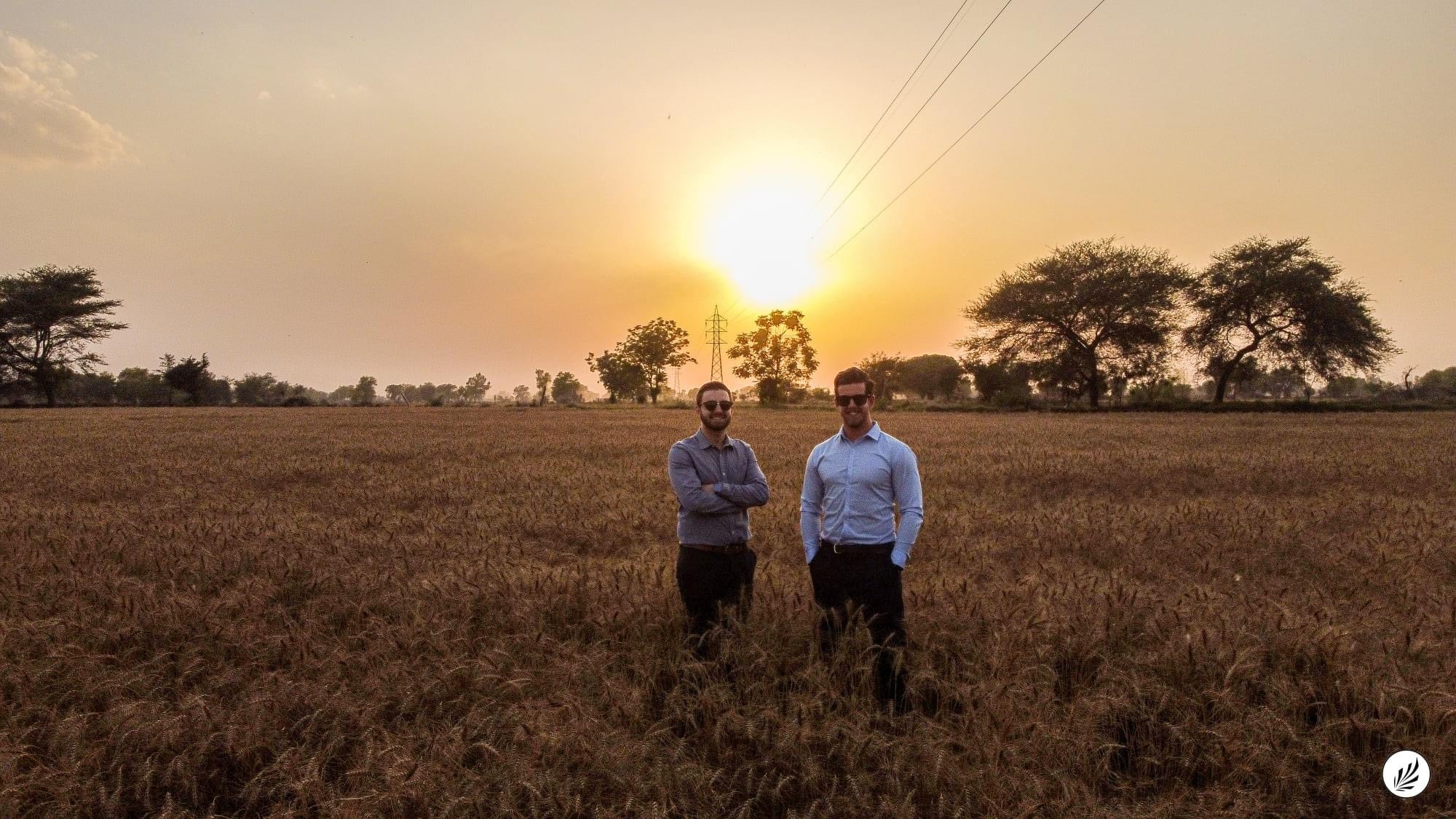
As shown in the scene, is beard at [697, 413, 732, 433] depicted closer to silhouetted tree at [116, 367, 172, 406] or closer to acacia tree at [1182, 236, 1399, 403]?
acacia tree at [1182, 236, 1399, 403]

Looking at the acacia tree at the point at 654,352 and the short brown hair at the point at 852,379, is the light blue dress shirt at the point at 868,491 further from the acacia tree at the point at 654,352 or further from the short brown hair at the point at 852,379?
the acacia tree at the point at 654,352

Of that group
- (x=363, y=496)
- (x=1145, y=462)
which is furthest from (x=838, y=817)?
(x=1145, y=462)

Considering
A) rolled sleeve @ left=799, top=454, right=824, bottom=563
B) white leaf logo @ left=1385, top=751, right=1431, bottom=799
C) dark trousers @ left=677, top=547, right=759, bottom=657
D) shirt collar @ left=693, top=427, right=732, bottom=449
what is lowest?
white leaf logo @ left=1385, top=751, right=1431, bottom=799

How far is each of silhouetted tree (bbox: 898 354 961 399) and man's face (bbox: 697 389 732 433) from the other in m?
133

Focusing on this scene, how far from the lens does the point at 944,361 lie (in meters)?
142

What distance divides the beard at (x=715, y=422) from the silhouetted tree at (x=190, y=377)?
114 m

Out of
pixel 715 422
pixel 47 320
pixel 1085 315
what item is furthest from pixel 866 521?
pixel 47 320

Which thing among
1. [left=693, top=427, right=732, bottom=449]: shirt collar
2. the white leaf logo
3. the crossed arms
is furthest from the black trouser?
the white leaf logo

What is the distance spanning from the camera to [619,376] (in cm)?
13988

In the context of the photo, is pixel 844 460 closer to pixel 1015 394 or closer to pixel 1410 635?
pixel 1410 635

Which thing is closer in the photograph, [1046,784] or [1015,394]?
[1046,784]

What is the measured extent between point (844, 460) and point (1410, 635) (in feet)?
12.4

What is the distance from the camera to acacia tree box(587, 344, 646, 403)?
13325cm

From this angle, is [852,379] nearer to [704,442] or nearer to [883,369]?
[704,442]
